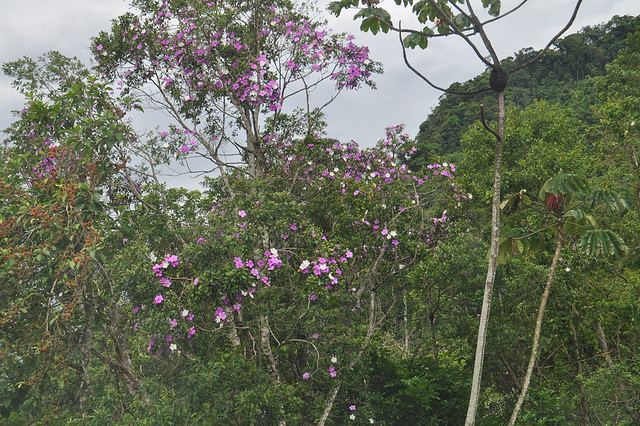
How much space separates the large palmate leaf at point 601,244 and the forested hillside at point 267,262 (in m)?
0.02

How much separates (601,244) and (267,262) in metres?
3.10

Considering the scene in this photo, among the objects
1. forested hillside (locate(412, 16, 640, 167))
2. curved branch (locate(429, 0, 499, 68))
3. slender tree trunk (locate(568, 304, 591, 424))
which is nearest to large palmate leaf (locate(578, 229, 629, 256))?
curved branch (locate(429, 0, 499, 68))

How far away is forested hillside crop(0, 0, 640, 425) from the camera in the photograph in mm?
4801

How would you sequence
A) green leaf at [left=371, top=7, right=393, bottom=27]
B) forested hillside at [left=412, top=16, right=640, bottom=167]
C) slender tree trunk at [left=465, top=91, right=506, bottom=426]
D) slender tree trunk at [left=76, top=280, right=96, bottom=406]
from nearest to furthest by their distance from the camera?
green leaf at [left=371, top=7, right=393, bottom=27], slender tree trunk at [left=465, top=91, right=506, bottom=426], slender tree trunk at [left=76, top=280, right=96, bottom=406], forested hillside at [left=412, top=16, right=640, bottom=167]

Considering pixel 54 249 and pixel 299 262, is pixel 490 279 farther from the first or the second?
pixel 54 249

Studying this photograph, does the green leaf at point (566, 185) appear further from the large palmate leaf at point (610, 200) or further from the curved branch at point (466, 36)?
the curved branch at point (466, 36)

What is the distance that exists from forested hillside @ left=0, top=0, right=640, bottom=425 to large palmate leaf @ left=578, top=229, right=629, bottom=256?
0.7 inches

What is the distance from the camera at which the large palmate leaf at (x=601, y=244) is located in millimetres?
4078

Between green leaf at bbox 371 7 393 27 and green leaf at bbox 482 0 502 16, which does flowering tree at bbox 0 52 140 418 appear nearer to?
green leaf at bbox 371 7 393 27

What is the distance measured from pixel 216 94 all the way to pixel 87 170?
2.23m

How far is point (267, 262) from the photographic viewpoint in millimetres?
5344

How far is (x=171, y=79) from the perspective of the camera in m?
7.16

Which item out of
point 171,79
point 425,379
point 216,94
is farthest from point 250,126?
point 425,379

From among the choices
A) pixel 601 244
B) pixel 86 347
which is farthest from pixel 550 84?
pixel 86 347
